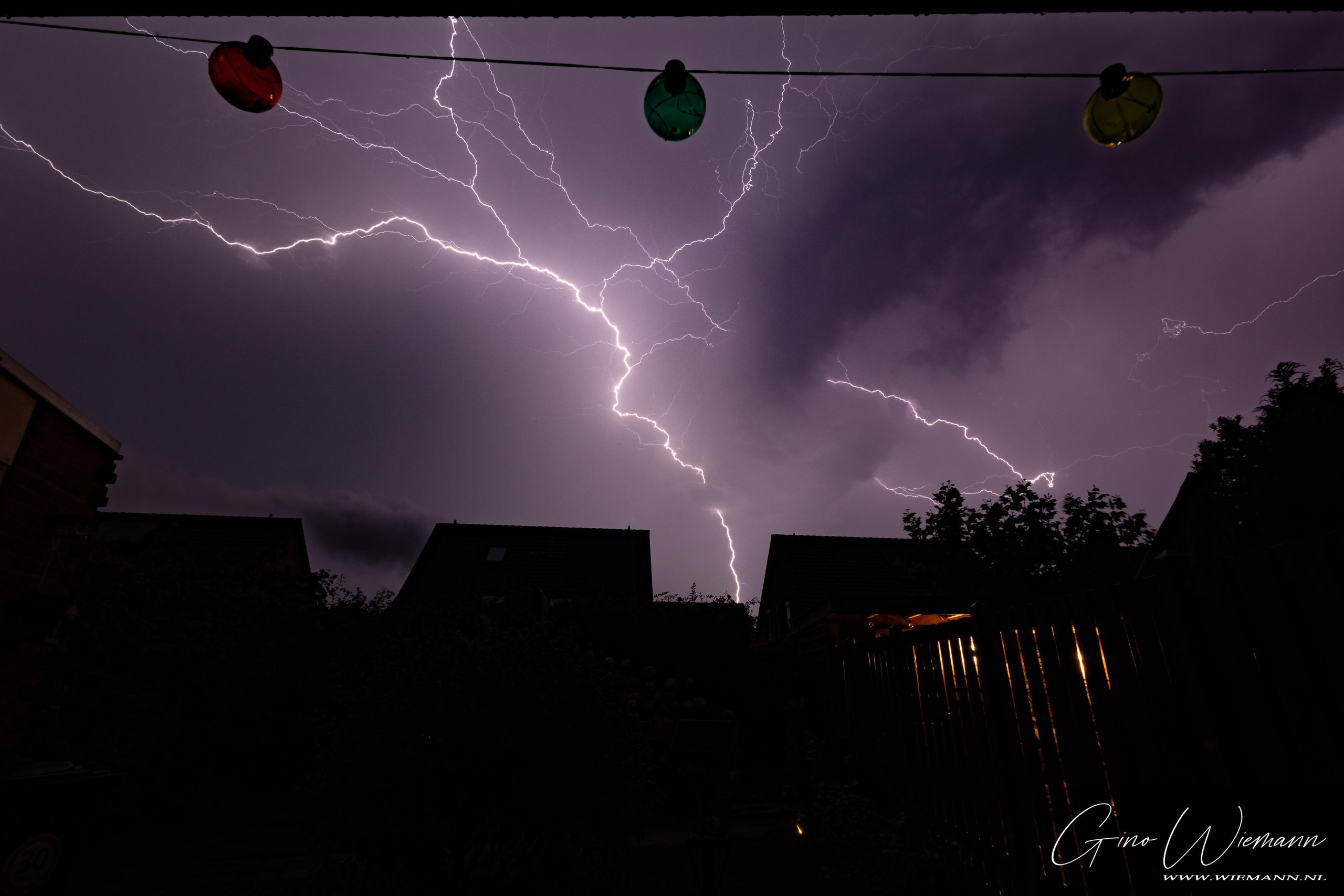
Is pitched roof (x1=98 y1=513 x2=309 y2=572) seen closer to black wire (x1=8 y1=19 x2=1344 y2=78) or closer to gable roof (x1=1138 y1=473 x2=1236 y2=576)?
black wire (x1=8 y1=19 x2=1344 y2=78)

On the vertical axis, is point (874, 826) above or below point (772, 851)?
above

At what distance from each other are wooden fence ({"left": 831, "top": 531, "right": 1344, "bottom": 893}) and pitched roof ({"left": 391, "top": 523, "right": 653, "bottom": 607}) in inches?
504

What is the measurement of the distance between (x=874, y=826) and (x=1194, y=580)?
330cm

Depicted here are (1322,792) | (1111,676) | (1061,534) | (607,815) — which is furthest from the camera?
(1061,534)

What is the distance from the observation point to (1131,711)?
2279mm

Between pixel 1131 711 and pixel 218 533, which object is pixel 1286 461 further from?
pixel 218 533

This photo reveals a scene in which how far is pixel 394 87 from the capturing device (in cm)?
1102

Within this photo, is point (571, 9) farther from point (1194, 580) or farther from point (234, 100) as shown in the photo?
point (1194, 580)

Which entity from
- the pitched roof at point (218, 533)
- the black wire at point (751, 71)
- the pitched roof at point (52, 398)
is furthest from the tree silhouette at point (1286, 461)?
the pitched roof at point (218, 533)

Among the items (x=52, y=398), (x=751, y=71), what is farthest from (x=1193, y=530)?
(x=52, y=398)

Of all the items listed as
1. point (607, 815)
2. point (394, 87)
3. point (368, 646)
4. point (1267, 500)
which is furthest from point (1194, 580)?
point (1267, 500)

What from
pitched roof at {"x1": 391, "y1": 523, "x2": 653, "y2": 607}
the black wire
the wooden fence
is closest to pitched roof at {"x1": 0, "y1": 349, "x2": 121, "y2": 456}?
the black wire

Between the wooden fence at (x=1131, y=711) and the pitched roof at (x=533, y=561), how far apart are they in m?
12.8

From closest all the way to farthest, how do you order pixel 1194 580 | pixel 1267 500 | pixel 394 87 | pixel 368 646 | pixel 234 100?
1. pixel 1194 580
2. pixel 234 100
3. pixel 368 646
4. pixel 394 87
5. pixel 1267 500
